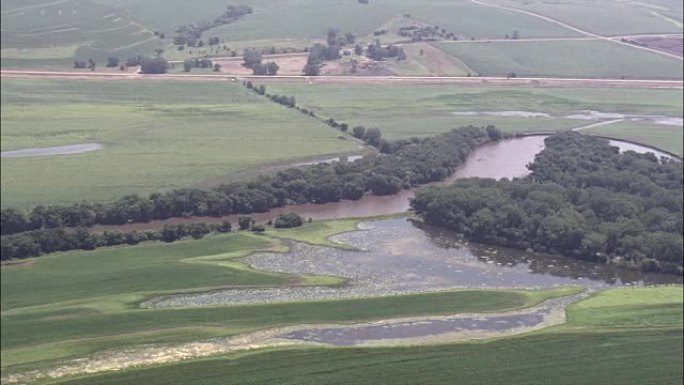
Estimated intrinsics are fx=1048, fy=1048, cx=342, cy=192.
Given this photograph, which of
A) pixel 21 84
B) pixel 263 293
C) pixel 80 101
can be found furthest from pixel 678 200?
pixel 21 84

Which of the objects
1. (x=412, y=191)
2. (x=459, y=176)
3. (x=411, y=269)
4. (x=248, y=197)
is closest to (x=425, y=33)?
(x=459, y=176)

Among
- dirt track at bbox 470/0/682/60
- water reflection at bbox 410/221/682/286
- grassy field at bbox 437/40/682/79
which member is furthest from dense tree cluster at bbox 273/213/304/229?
dirt track at bbox 470/0/682/60

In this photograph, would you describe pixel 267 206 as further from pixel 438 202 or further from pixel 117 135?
pixel 117 135

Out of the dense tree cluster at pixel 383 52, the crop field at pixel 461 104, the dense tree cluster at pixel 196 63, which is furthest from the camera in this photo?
the dense tree cluster at pixel 383 52

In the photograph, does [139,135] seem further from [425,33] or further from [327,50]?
[425,33]

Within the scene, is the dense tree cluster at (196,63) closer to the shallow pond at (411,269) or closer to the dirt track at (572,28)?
the dirt track at (572,28)

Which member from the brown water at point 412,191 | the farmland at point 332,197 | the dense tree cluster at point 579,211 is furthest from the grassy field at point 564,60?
the dense tree cluster at point 579,211
